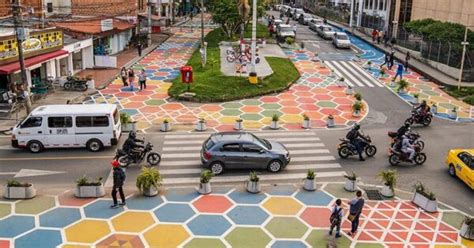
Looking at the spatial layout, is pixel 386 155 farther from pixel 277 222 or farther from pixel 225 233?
pixel 225 233

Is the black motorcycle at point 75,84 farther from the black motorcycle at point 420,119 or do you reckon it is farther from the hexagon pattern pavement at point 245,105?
the black motorcycle at point 420,119

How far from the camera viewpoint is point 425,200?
16.8 m

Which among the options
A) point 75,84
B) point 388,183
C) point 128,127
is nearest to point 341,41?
point 75,84

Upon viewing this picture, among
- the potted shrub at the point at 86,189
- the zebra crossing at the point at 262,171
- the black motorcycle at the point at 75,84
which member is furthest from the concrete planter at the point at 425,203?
the black motorcycle at the point at 75,84

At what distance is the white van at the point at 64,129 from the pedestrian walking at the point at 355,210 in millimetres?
11051

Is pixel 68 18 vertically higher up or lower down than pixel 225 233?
higher up

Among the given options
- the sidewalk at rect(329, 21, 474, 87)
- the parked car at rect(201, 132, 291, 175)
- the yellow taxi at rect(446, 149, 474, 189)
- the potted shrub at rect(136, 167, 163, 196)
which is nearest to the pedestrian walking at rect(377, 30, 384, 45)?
the sidewalk at rect(329, 21, 474, 87)

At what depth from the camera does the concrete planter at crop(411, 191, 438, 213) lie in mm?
16656

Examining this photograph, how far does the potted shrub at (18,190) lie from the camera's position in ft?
55.5

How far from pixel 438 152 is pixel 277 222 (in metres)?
10.3

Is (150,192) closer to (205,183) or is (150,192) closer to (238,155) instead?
(205,183)

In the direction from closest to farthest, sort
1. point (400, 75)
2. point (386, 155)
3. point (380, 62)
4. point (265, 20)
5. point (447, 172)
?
point (447, 172), point (386, 155), point (400, 75), point (380, 62), point (265, 20)

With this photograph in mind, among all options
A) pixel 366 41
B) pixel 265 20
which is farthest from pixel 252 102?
pixel 265 20

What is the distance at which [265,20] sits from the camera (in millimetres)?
77375
